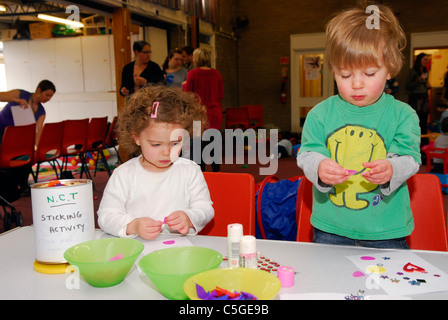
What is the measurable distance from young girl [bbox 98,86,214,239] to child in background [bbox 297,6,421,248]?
424 millimetres

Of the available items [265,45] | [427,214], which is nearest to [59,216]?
[427,214]

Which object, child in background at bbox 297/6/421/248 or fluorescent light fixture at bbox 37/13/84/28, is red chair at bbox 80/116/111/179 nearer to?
fluorescent light fixture at bbox 37/13/84/28

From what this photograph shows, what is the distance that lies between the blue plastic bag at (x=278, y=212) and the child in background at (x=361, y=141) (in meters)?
0.77

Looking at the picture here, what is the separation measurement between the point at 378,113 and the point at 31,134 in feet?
11.6

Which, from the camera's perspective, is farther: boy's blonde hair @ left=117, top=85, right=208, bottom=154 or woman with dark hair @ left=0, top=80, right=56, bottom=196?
woman with dark hair @ left=0, top=80, right=56, bottom=196

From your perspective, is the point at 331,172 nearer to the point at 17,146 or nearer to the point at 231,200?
the point at 231,200

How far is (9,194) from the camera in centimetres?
331

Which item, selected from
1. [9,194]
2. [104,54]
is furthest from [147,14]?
[9,194]

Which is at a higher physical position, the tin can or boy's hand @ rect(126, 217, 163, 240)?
the tin can

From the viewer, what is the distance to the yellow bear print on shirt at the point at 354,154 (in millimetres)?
1309

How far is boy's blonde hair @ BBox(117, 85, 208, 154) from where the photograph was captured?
1541mm

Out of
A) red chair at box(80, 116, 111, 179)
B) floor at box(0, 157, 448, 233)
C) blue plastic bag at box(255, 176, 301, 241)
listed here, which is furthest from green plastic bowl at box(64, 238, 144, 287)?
red chair at box(80, 116, 111, 179)

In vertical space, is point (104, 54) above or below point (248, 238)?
above
